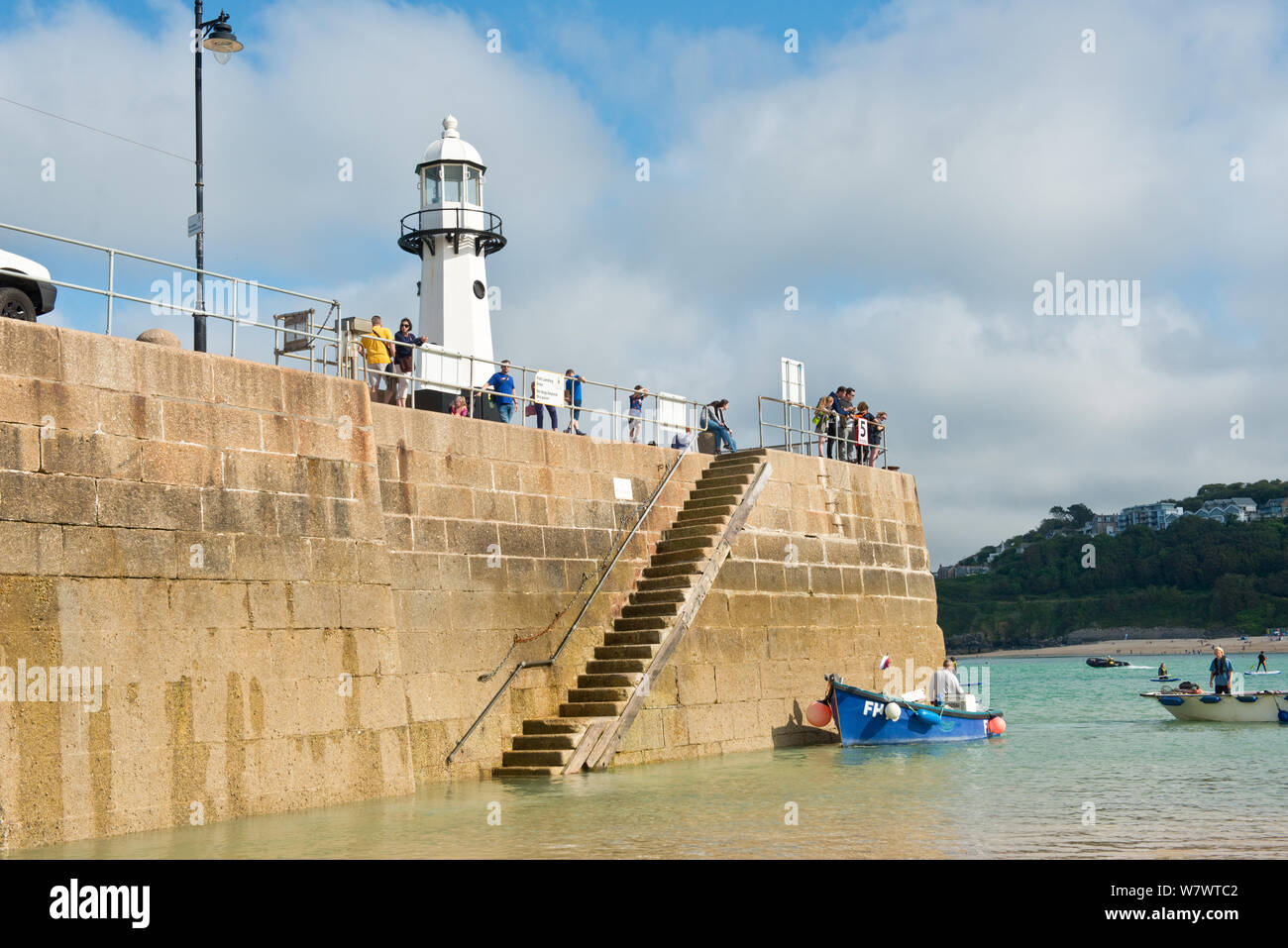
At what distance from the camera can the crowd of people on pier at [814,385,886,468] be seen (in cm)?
2630

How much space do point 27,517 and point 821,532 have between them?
1498 cm

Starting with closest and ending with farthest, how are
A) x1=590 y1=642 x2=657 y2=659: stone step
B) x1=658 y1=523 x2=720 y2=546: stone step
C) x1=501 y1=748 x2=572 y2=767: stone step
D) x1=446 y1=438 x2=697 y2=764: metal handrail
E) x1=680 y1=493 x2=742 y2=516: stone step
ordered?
1. x1=446 y1=438 x2=697 y2=764: metal handrail
2. x1=501 y1=748 x2=572 y2=767: stone step
3. x1=590 y1=642 x2=657 y2=659: stone step
4. x1=658 y1=523 x2=720 y2=546: stone step
5. x1=680 y1=493 x2=742 y2=516: stone step

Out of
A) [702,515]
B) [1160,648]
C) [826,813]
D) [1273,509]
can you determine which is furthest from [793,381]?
[1273,509]

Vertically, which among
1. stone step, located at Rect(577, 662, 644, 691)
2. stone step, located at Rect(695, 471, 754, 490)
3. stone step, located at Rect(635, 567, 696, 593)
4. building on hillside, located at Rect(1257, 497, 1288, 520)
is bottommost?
stone step, located at Rect(577, 662, 644, 691)

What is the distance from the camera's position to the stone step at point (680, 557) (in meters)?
21.2

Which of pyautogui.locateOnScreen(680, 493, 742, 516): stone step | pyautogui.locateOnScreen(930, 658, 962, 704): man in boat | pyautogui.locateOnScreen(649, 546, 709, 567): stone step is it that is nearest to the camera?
pyautogui.locateOnScreen(649, 546, 709, 567): stone step

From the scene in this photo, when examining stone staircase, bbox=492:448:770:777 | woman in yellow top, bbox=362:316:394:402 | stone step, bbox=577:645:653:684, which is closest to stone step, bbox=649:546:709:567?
stone staircase, bbox=492:448:770:777

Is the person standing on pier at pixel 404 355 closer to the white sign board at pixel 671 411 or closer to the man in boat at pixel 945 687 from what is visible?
the white sign board at pixel 671 411

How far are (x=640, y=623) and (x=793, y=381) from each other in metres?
7.41

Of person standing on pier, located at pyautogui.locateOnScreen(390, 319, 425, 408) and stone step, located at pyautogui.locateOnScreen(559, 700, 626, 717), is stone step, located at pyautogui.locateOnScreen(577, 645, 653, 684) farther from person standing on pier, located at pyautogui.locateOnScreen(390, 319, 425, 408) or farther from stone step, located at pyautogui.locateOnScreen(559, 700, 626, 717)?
person standing on pier, located at pyautogui.locateOnScreen(390, 319, 425, 408)

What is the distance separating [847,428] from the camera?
26594mm

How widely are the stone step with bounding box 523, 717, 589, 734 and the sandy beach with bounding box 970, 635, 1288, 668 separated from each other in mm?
114265
